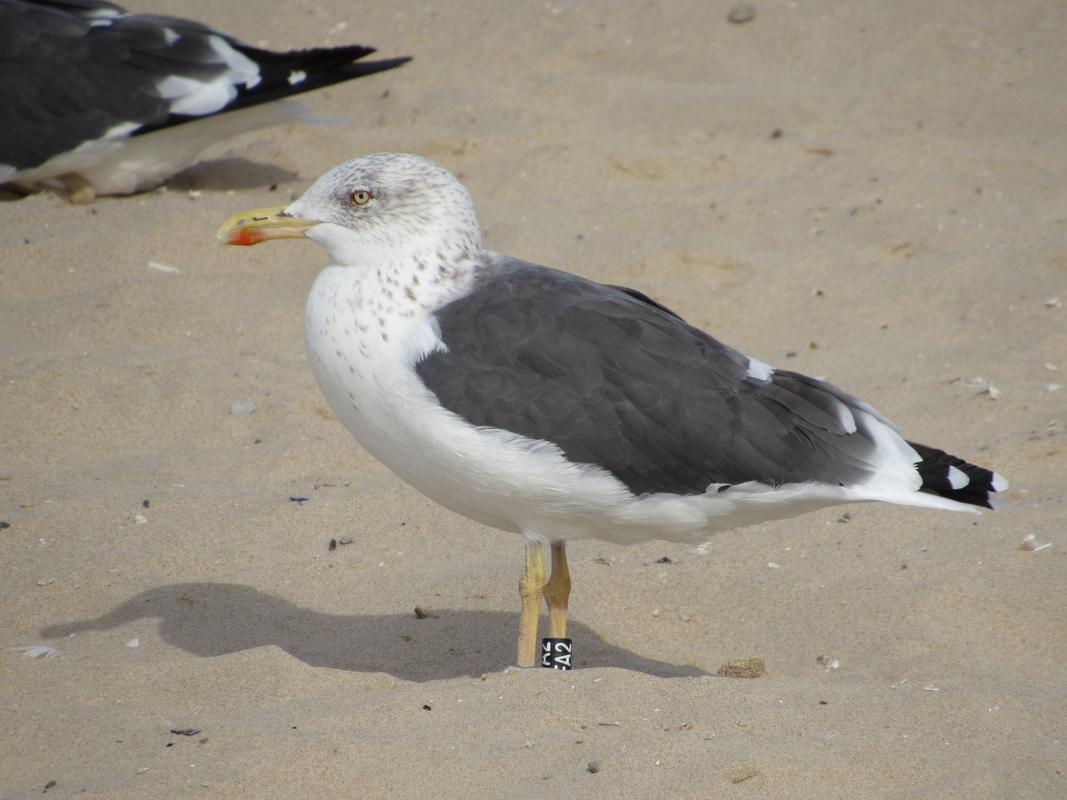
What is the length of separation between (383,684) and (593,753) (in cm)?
87

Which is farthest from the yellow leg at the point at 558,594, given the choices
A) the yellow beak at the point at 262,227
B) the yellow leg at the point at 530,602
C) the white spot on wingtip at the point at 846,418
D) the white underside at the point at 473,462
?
the yellow beak at the point at 262,227

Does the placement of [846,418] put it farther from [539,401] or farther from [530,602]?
[530,602]

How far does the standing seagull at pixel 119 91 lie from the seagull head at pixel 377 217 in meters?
3.69

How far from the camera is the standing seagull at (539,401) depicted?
4.11 meters

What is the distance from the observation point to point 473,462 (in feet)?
13.3

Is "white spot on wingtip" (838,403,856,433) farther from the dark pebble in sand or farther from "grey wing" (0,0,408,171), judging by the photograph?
the dark pebble in sand

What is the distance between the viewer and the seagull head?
14.1 ft

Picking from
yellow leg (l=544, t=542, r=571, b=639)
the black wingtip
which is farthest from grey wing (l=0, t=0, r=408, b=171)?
the black wingtip

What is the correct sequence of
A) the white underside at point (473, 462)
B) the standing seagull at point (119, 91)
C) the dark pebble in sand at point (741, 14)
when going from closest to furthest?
1. the white underside at point (473, 462)
2. the standing seagull at point (119, 91)
3. the dark pebble in sand at point (741, 14)

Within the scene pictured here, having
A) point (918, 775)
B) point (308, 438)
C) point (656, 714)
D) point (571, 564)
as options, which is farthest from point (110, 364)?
point (918, 775)

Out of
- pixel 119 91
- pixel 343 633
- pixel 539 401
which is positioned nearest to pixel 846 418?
pixel 539 401

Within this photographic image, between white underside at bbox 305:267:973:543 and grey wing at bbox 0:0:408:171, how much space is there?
3886 mm

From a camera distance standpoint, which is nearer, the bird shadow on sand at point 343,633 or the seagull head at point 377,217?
the seagull head at point 377,217

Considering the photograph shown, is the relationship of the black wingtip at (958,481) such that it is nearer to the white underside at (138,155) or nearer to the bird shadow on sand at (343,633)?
the bird shadow on sand at (343,633)
